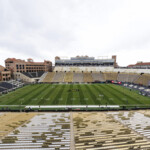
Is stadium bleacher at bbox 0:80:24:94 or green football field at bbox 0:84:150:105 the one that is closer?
green football field at bbox 0:84:150:105

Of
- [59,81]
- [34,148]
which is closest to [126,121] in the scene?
[34,148]

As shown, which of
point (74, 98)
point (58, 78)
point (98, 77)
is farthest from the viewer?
point (98, 77)

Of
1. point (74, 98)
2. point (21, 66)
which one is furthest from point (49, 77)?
point (74, 98)

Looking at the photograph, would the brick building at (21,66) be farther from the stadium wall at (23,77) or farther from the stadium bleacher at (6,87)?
the stadium bleacher at (6,87)

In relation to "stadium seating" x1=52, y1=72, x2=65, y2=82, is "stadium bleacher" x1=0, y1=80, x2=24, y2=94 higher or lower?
lower

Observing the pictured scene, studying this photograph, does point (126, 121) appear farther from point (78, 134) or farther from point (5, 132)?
point (5, 132)

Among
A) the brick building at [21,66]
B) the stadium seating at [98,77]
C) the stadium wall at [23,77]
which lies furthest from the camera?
the brick building at [21,66]

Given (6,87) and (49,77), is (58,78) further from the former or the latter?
(6,87)

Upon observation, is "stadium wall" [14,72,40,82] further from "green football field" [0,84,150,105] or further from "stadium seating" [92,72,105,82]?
"stadium seating" [92,72,105,82]

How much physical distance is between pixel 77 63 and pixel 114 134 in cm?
10313

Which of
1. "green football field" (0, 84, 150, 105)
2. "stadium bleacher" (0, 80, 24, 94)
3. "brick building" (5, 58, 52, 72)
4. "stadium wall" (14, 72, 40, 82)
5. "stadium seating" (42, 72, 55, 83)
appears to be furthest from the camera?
"brick building" (5, 58, 52, 72)

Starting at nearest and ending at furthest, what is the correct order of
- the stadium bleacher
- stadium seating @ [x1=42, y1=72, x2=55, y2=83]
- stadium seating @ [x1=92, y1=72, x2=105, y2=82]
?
the stadium bleacher, stadium seating @ [x1=42, y1=72, x2=55, y2=83], stadium seating @ [x1=92, y1=72, x2=105, y2=82]

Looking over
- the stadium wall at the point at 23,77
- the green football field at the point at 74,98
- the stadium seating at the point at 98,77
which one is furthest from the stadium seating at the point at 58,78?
the green football field at the point at 74,98

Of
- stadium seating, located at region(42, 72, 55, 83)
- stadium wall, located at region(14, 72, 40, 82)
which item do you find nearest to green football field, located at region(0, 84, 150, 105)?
stadium wall, located at region(14, 72, 40, 82)
